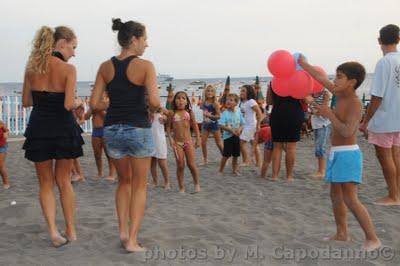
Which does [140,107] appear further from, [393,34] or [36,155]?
[393,34]

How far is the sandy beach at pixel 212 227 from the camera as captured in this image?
12.3 ft

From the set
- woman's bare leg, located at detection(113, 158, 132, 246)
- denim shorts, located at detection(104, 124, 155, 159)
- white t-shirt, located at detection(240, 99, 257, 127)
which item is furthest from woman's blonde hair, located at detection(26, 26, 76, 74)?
white t-shirt, located at detection(240, 99, 257, 127)

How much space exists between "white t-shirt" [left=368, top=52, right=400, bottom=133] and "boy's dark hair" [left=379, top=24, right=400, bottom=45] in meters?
0.15

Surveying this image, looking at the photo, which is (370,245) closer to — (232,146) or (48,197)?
(48,197)

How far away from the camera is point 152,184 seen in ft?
23.7

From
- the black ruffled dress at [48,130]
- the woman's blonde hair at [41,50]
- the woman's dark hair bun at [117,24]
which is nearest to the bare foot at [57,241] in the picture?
the black ruffled dress at [48,130]

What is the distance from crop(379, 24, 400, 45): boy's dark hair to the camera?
17.7ft

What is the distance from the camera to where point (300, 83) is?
538 cm

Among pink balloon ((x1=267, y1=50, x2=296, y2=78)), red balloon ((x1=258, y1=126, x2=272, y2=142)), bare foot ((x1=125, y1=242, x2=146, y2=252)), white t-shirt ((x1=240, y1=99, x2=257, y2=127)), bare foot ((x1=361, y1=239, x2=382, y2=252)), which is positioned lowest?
bare foot ((x1=125, y1=242, x2=146, y2=252))

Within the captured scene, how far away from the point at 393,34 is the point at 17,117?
1344 cm

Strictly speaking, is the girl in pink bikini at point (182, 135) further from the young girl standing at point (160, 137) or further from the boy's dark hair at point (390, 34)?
the boy's dark hair at point (390, 34)

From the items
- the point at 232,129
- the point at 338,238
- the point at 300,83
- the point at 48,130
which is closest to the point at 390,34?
the point at 300,83

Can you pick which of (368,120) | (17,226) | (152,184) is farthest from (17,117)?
(368,120)

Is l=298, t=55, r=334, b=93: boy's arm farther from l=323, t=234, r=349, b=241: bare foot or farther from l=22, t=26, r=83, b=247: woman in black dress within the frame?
l=22, t=26, r=83, b=247: woman in black dress
